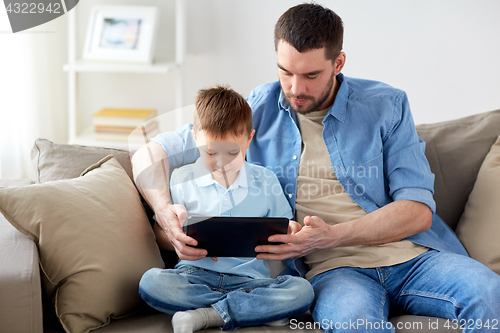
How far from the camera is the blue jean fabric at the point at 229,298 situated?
1.10m

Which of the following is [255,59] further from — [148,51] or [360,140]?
[360,140]

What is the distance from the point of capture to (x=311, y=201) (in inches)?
55.1

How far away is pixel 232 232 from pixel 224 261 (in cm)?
16

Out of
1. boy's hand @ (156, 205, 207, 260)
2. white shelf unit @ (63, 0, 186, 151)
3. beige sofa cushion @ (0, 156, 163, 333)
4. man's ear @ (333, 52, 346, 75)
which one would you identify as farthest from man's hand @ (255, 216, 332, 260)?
white shelf unit @ (63, 0, 186, 151)

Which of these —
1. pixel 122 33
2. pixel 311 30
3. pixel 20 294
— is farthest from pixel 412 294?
pixel 122 33

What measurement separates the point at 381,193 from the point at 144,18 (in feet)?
4.63

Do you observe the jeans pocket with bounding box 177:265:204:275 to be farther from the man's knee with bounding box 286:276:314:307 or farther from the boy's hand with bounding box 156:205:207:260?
the man's knee with bounding box 286:276:314:307

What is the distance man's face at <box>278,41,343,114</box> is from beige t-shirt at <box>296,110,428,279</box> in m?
0.08

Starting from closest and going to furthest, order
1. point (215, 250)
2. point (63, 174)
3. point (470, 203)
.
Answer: point (215, 250)
point (63, 174)
point (470, 203)

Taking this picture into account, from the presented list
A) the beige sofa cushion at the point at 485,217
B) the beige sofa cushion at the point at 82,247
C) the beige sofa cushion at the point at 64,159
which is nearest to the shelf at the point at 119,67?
the beige sofa cushion at the point at 64,159

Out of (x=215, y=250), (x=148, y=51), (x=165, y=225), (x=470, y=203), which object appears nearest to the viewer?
(x=215, y=250)

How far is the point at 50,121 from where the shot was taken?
7.42 feet

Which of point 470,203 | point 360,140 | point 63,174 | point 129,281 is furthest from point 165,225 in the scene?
point 470,203

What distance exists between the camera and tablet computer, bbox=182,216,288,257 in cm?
108
